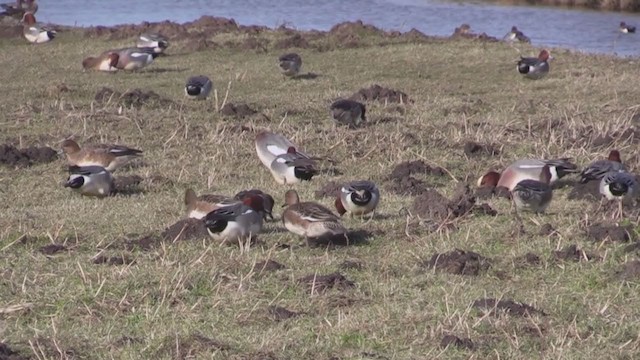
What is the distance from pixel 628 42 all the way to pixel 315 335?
814 inches

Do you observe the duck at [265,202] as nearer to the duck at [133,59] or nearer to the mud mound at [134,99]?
the mud mound at [134,99]

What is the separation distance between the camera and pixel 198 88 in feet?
49.8

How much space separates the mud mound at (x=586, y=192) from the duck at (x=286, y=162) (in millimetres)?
2265

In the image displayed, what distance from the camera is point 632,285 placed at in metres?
7.21

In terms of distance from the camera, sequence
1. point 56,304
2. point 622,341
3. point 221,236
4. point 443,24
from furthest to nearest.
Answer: point 443,24
point 221,236
point 56,304
point 622,341

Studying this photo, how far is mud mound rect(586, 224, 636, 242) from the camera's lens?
8.14m

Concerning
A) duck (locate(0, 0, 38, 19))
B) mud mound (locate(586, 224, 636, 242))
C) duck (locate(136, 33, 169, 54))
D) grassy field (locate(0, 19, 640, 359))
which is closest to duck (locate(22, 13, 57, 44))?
duck (locate(136, 33, 169, 54))

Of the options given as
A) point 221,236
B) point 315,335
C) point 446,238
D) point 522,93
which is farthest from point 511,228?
point 522,93

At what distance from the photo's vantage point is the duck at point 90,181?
10.0 m

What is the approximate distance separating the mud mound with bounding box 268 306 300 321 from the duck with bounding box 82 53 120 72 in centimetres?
1234

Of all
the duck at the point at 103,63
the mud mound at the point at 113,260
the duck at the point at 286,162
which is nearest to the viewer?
the mud mound at the point at 113,260

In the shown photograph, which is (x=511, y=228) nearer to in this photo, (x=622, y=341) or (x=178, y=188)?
(x=622, y=341)

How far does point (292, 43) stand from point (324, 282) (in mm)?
14349

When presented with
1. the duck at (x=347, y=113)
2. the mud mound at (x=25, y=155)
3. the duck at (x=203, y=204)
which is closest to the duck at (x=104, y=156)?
the mud mound at (x=25, y=155)
